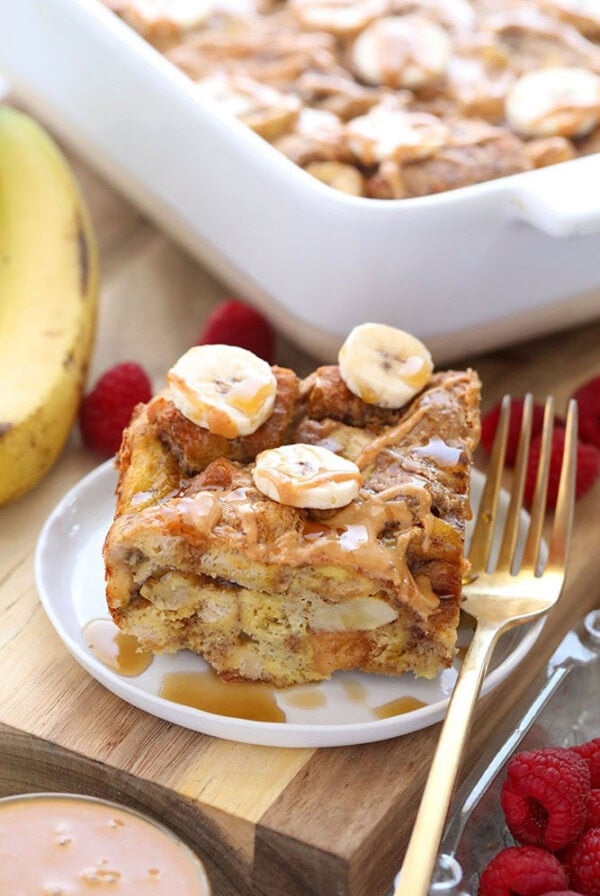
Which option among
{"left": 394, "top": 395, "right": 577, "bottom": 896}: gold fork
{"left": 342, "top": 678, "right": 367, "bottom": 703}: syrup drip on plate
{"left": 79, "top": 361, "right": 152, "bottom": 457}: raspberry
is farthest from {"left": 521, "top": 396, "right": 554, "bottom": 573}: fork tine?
{"left": 79, "top": 361, "right": 152, "bottom": 457}: raspberry

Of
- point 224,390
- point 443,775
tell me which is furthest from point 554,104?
point 443,775

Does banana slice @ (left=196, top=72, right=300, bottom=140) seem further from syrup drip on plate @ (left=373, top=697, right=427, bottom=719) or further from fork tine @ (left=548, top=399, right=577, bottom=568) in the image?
syrup drip on plate @ (left=373, top=697, right=427, bottom=719)

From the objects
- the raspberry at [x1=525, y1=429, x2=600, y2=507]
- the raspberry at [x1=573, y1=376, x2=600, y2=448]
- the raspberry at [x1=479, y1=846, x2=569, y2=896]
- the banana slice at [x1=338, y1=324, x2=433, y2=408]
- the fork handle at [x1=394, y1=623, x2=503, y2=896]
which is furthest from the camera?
the raspberry at [x1=573, y1=376, x2=600, y2=448]

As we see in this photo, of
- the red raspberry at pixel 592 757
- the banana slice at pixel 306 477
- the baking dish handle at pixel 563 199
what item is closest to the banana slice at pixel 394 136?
the baking dish handle at pixel 563 199

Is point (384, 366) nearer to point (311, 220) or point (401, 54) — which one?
point (311, 220)

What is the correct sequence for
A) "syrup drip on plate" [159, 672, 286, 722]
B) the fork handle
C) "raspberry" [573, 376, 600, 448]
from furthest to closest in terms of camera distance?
"raspberry" [573, 376, 600, 448] → "syrup drip on plate" [159, 672, 286, 722] → the fork handle
